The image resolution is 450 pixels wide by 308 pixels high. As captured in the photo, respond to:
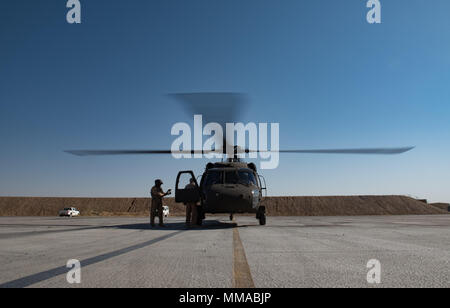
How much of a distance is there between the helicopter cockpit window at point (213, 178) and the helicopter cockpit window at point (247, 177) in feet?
2.49

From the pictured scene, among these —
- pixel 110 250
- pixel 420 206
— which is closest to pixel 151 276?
pixel 110 250

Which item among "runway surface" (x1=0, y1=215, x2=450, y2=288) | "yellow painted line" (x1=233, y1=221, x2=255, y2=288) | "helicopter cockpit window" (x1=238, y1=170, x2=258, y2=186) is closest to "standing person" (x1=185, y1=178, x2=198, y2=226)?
"helicopter cockpit window" (x1=238, y1=170, x2=258, y2=186)

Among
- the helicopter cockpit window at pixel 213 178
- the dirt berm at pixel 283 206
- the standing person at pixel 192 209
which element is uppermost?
the helicopter cockpit window at pixel 213 178

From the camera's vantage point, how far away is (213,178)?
41.8 ft

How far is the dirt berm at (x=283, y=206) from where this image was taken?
60781mm

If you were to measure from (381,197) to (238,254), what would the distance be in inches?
2838

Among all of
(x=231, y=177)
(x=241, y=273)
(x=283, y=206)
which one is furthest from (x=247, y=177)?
(x=283, y=206)

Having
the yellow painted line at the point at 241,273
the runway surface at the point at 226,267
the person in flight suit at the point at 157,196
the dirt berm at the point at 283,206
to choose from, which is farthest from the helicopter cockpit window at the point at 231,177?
the dirt berm at the point at 283,206

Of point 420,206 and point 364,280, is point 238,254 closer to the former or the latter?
point 364,280

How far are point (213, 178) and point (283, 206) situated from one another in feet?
185

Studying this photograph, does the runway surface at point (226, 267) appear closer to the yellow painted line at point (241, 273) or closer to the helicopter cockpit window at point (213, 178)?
the yellow painted line at point (241, 273)
